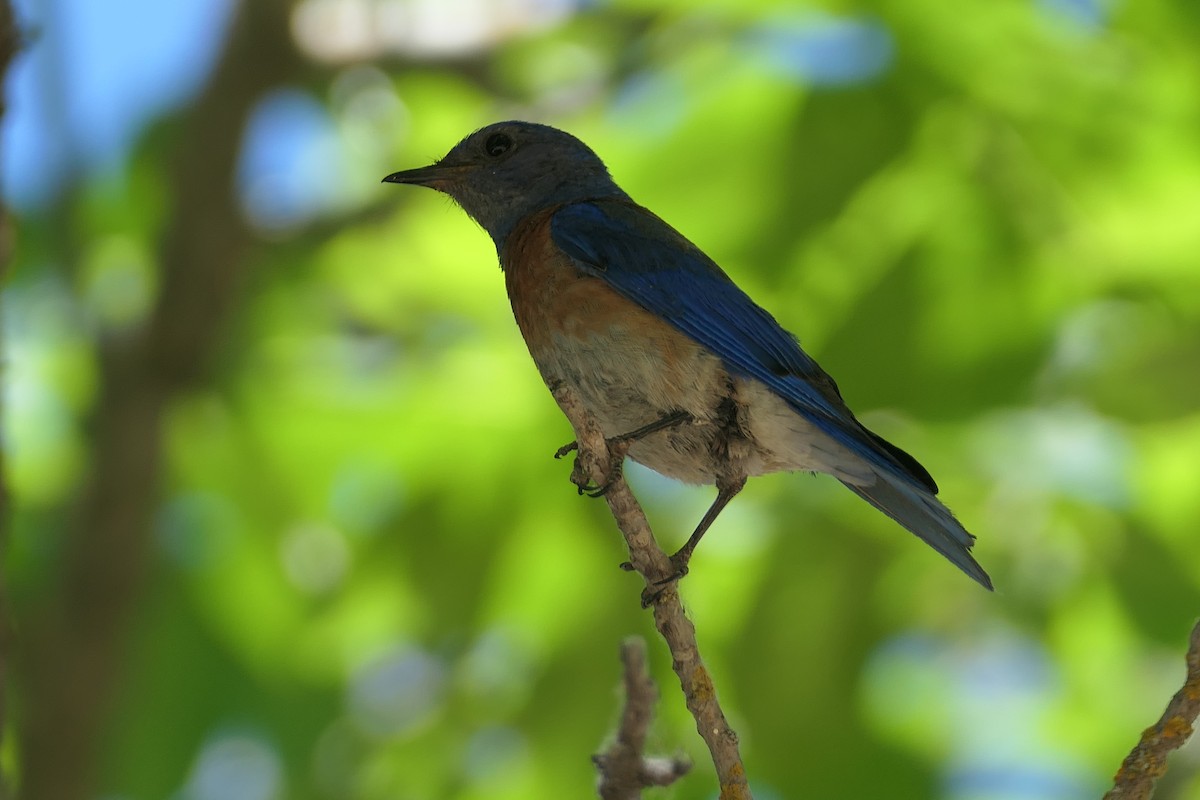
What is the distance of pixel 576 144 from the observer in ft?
19.6

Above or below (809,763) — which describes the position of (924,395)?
above

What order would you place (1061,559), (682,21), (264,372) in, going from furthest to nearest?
(264,372) → (682,21) → (1061,559)

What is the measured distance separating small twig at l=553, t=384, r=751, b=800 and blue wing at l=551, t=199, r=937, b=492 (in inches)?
38.5

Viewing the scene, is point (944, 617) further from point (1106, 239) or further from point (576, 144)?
point (576, 144)

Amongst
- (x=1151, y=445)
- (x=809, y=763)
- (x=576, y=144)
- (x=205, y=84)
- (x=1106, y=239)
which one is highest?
(x=205, y=84)

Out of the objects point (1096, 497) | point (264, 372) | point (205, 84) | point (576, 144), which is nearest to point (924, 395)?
point (1096, 497)

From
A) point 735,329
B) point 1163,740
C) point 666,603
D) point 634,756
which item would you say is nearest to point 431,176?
point 735,329

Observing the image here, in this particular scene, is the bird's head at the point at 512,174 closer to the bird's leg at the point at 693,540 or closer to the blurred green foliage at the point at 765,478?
the blurred green foliage at the point at 765,478

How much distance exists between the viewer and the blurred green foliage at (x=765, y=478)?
558 cm

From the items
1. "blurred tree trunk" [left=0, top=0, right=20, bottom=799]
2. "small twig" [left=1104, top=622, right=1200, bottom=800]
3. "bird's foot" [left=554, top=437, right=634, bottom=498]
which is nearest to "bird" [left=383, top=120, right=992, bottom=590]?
"bird's foot" [left=554, top=437, right=634, bottom=498]

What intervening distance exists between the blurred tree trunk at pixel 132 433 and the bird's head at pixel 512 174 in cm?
183

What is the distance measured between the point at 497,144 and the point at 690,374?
5.84 ft

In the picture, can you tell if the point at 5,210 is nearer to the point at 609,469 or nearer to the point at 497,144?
the point at 497,144

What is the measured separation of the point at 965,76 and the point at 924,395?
134 centimetres
